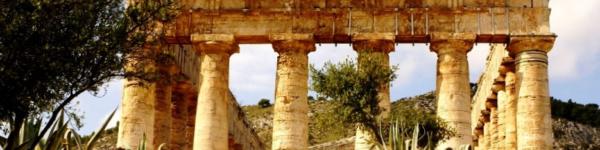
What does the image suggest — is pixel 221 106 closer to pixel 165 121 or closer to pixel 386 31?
pixel 165 121

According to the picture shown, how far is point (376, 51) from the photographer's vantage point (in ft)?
102

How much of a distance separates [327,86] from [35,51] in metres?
11.6

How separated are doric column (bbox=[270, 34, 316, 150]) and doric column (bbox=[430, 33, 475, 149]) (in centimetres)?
399

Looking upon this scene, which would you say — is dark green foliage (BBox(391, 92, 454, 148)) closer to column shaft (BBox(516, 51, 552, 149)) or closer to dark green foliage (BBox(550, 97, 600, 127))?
column shaft (BBox(516, 51, 552, 149))

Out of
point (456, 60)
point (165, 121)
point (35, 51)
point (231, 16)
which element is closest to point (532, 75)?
point (456, 60)

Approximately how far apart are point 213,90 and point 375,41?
5193 millimetres

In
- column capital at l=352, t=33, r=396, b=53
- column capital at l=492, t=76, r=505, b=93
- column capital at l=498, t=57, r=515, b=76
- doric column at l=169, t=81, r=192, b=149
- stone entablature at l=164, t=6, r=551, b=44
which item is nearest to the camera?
column capital at l=352, t=33, r=396, b=53

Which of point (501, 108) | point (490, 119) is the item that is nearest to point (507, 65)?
point (501, 108)

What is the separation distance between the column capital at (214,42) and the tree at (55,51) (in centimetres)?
998

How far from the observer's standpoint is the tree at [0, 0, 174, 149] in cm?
1855

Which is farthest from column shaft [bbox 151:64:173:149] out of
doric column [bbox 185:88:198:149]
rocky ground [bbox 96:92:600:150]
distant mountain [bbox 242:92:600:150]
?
distant mountain [bbox 242:92:600:150]

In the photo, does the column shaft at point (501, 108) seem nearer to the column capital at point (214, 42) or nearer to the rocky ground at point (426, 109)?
the column capital at point (214, 42)

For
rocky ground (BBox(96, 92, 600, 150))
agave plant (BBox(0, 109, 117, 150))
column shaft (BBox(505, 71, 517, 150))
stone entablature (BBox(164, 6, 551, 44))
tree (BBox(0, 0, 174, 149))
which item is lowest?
agave plant (BBox(0, 109, 117, 150))

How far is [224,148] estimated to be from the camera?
30828 millimetres
